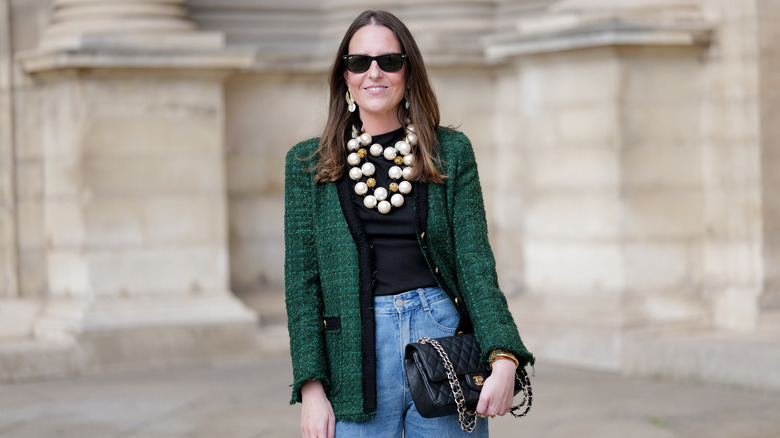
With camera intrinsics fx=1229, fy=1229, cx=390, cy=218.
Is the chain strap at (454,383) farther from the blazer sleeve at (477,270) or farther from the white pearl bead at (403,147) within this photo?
the white pearl bead at (403,147)

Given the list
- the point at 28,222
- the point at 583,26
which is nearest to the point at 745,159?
the point at 583,26

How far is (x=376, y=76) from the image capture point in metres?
2.99

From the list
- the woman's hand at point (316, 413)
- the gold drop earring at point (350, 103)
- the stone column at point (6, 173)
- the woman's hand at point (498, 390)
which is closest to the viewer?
the woman's hand at point (498, 390)

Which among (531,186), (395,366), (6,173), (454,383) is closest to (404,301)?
(395,366)

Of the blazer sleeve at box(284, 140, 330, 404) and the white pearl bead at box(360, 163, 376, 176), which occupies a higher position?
the white pearl bead at box(360, 163, 376, 176)

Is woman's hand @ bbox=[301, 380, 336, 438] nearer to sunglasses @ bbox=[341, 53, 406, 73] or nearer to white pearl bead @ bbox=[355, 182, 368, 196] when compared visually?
white pearl bead @ bbox=[355, 182, 368, 196]

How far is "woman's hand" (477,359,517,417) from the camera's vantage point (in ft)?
9.08

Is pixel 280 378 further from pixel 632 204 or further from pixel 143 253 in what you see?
pixel 632 204

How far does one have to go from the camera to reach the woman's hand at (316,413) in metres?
2.88

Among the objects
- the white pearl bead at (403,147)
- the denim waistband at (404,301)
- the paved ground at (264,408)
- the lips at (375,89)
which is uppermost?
the lips at (375,89)

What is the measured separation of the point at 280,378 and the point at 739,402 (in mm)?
2709

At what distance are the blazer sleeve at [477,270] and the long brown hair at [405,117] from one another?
0.08 metres

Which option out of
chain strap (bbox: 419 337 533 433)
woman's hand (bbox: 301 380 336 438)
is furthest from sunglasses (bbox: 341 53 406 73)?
woman's hand (bbox: 301 380 336 438)

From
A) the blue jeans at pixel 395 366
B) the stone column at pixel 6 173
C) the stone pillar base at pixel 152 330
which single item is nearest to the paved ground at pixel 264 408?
the stone pillar base at pixel 152 330
